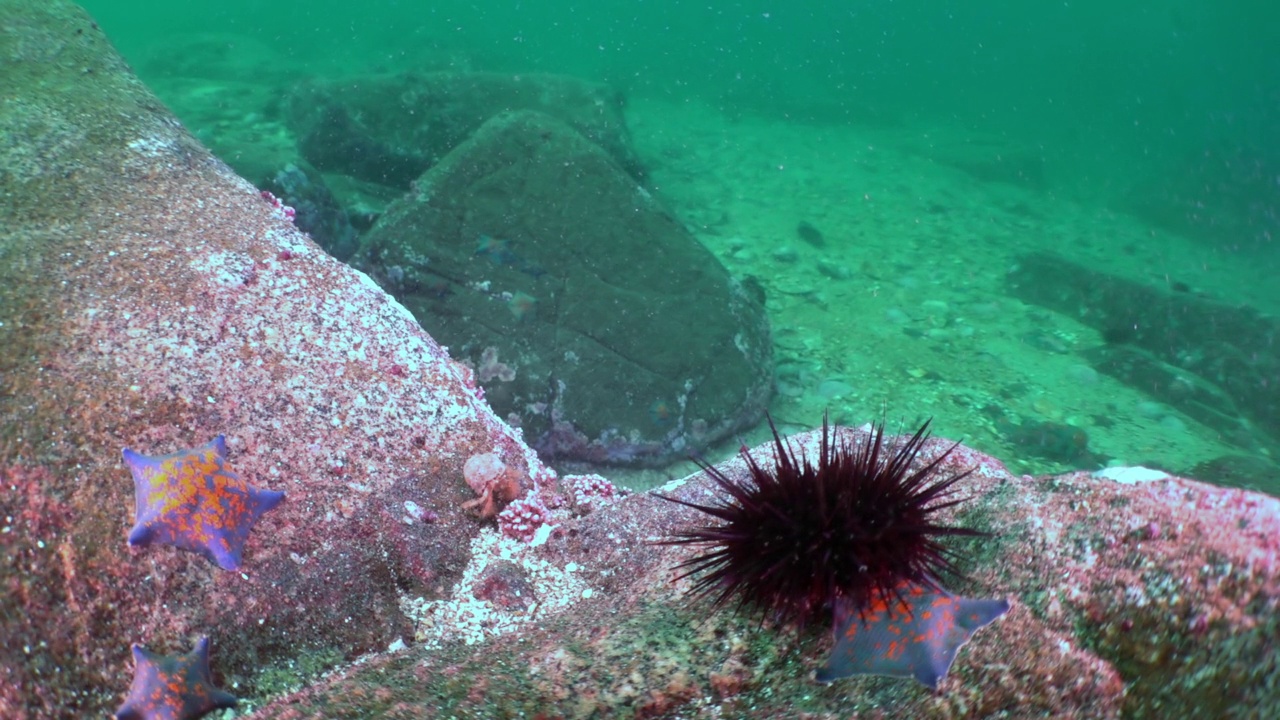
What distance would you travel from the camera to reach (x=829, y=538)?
6.32 ft

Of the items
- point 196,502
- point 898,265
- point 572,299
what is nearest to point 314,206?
point 572,299

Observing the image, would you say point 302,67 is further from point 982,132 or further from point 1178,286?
point 982,132

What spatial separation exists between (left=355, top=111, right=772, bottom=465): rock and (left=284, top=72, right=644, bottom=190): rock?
4.44 m

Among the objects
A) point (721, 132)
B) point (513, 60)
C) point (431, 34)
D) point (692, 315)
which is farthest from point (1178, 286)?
point (431, 34)

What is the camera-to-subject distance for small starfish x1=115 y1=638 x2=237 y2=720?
2000mm

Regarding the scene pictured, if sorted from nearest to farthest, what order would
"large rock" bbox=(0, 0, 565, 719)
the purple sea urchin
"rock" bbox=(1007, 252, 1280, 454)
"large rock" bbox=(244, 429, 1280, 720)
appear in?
"large rock" bbox=(244, 429, 1280, 720) → the purple sea urchin → "large rock" bbox=(0, 0, 565, 719) → "rock" bbox=(1007, 252, 1280, 454)

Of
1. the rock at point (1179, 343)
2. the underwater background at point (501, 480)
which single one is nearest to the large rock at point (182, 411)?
the underwater background at point (501, 480)

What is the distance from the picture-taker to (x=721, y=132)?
24609 mm

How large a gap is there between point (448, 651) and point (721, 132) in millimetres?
24531

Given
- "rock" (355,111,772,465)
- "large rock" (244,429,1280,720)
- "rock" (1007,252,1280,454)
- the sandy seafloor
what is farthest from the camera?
Answer: "rock" (1007,252,1280,454)

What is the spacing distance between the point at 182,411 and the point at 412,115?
1198cm

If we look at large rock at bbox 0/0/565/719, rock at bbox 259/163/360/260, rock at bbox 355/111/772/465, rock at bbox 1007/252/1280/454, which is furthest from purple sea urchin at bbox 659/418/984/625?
rock at bbox 1007/252/1280/454

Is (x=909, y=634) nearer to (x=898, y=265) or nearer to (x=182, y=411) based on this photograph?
(x=182, y=411)

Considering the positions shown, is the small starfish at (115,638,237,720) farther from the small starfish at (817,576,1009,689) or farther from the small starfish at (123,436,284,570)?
the small starfish at (817,576,1009,689)
